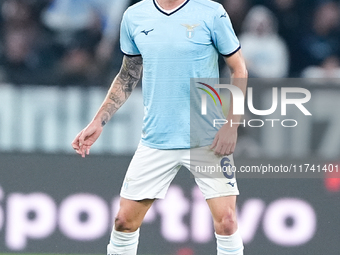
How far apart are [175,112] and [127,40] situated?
585 millimetres

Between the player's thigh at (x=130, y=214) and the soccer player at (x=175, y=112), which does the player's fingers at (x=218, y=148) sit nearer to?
the soccer player at (x=175, y=112)

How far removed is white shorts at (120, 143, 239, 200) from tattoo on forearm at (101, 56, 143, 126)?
14.2 inches

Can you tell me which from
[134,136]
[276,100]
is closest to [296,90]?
[276,100]

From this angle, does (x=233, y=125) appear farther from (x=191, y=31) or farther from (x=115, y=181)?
(x=115, y=181)

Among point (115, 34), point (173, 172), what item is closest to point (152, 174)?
point (173, 172)

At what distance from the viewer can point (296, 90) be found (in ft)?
16.7

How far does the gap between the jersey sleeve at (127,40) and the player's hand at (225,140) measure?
78cm

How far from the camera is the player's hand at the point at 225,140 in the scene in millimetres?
3631

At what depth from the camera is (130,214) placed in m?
3.83

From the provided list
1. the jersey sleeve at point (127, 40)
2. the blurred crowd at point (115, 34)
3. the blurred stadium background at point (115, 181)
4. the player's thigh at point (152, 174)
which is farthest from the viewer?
the blurred crowd at point (115, 34)

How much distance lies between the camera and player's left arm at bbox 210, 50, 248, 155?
363 cm

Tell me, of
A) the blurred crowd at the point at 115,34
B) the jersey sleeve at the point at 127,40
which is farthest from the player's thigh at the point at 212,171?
the blurred crowd at the point at 115,34

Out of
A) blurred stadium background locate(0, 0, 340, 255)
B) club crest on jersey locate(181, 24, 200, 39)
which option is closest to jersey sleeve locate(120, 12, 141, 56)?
club crest on jersey locate(181, 24, 200, 39)

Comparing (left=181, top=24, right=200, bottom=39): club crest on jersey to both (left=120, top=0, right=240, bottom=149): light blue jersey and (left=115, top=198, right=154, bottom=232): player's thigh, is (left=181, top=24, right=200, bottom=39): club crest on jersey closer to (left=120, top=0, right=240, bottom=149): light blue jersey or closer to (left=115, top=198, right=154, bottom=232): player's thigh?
(left=120, top=0, right=240, bottom=149): light blue jersey
